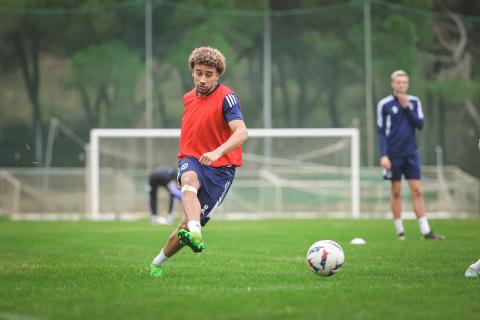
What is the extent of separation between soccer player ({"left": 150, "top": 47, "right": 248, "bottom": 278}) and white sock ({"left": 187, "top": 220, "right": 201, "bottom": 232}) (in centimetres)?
31

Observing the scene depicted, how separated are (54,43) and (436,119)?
11489 millimetres

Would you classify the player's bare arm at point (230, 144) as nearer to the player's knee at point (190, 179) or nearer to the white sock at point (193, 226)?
the player's knee at point (190, 179)

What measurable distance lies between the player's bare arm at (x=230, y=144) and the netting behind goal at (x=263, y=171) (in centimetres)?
1685

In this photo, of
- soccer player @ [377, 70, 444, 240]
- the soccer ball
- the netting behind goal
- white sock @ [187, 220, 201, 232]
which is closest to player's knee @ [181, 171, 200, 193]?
white sock @ [187, 220, 201, 232]

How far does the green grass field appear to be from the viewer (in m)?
6.00

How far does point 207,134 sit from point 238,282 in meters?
1.30

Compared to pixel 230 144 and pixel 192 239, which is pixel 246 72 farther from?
pixel 192 239

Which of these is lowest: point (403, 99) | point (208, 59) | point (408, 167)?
point (408, 167)

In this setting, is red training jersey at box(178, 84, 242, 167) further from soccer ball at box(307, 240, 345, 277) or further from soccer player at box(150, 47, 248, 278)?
soccer ball at box(307, 240, 345, 277)

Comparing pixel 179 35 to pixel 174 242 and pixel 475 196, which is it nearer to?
pixel 475 196

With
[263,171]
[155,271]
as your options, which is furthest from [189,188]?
[263,171]

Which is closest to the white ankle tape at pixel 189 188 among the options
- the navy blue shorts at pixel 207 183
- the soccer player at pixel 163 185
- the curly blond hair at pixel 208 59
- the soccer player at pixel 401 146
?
the navy blue shorts at pixel 207 183

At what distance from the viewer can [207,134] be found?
807cm

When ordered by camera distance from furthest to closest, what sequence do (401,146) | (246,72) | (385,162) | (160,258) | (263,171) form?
1. (246,72)
2. (263,171)
3. (401,146)
4. (385,162)
5. (160,258)
